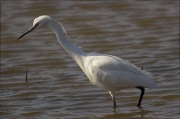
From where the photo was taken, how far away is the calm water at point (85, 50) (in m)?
7.30

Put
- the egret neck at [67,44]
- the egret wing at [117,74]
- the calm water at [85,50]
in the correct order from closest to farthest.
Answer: the egret wing at [117,74], the egret neck at [67,44], the calm water at [85,50]

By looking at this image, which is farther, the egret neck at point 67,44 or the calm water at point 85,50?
the calm water at point 85,50

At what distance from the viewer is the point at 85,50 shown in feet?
35.1

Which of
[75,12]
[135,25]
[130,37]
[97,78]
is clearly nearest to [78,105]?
[97,78]

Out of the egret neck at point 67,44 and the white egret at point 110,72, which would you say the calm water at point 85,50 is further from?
the egret neck at point 67,44

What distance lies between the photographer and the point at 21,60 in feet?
33.0

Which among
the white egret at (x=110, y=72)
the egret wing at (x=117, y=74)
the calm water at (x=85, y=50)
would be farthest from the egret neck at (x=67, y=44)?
the calm water at (x=85, y=50)

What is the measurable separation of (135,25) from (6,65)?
3803 millimetres

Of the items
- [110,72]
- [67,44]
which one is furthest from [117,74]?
[67,44]

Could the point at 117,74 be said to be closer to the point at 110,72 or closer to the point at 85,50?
the point at 110,72

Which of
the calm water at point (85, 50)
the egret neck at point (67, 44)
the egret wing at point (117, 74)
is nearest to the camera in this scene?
the egret wing at point (117, 74)

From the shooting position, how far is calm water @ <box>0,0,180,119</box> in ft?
23.9

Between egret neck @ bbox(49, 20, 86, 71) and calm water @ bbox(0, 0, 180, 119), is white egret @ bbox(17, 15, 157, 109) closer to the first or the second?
egret neck @ bbox(49, 20, 86, 71)

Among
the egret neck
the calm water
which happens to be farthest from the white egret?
the calm water
